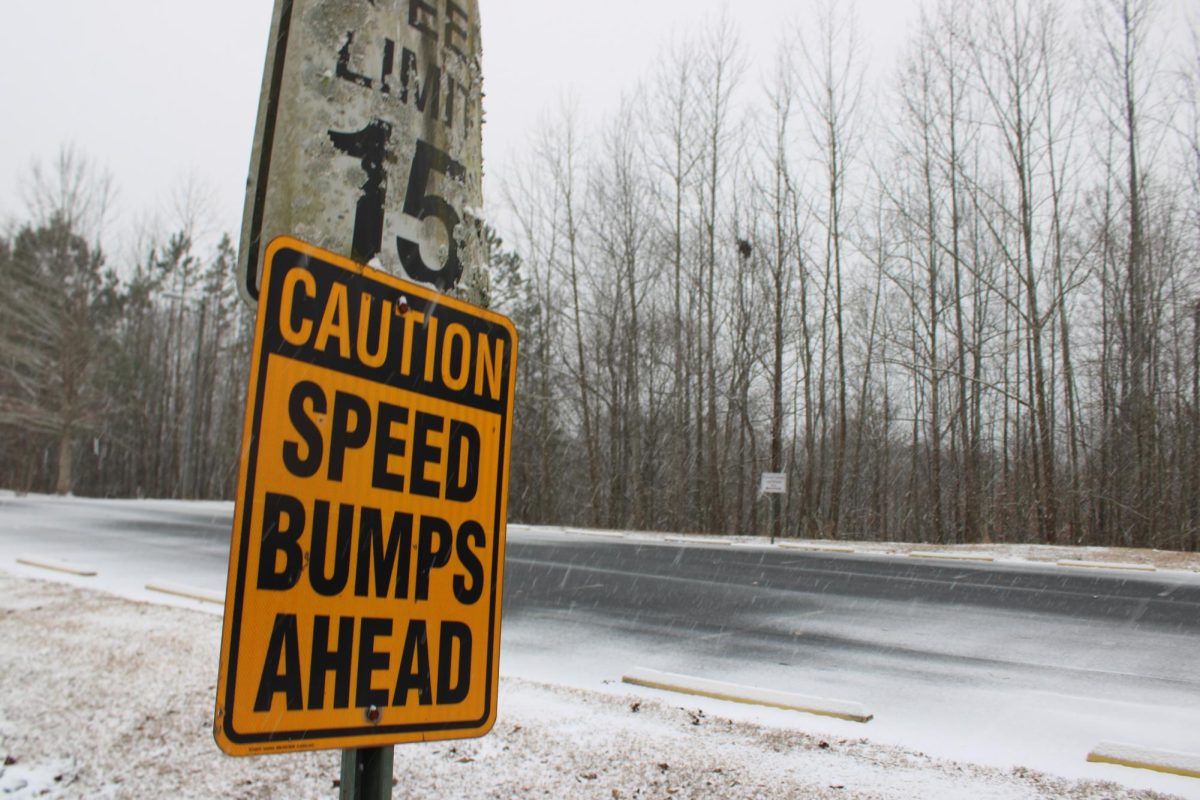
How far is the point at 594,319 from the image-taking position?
2945 cm

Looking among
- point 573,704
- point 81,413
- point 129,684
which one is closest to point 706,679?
point 573,704

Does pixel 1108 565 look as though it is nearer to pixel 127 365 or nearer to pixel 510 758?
pixel 510 758

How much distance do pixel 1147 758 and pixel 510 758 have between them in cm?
351

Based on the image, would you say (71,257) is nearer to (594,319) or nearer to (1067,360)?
(594,319)

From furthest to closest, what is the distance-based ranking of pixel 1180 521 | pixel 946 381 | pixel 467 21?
pixel 946 381, pixel 1180 521, pixel 467 21

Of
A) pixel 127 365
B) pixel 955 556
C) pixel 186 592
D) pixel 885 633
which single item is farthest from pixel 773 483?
pixel 127 365

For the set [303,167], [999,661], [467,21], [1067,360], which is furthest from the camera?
[1067,360]

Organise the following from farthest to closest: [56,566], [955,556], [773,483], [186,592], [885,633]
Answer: [773,483] < [955,556] < [56,566] < [186,592] < [885,633]

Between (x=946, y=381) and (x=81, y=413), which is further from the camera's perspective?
(x=81, y=413)

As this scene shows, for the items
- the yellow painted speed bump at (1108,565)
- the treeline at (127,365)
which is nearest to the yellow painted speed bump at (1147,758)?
the yellow painted speed bump at (1108,565)

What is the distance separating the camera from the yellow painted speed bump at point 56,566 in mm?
11000

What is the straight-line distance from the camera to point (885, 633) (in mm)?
8359

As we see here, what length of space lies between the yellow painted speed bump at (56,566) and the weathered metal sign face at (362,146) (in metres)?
11.6

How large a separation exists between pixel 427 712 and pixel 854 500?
28.5 meters
